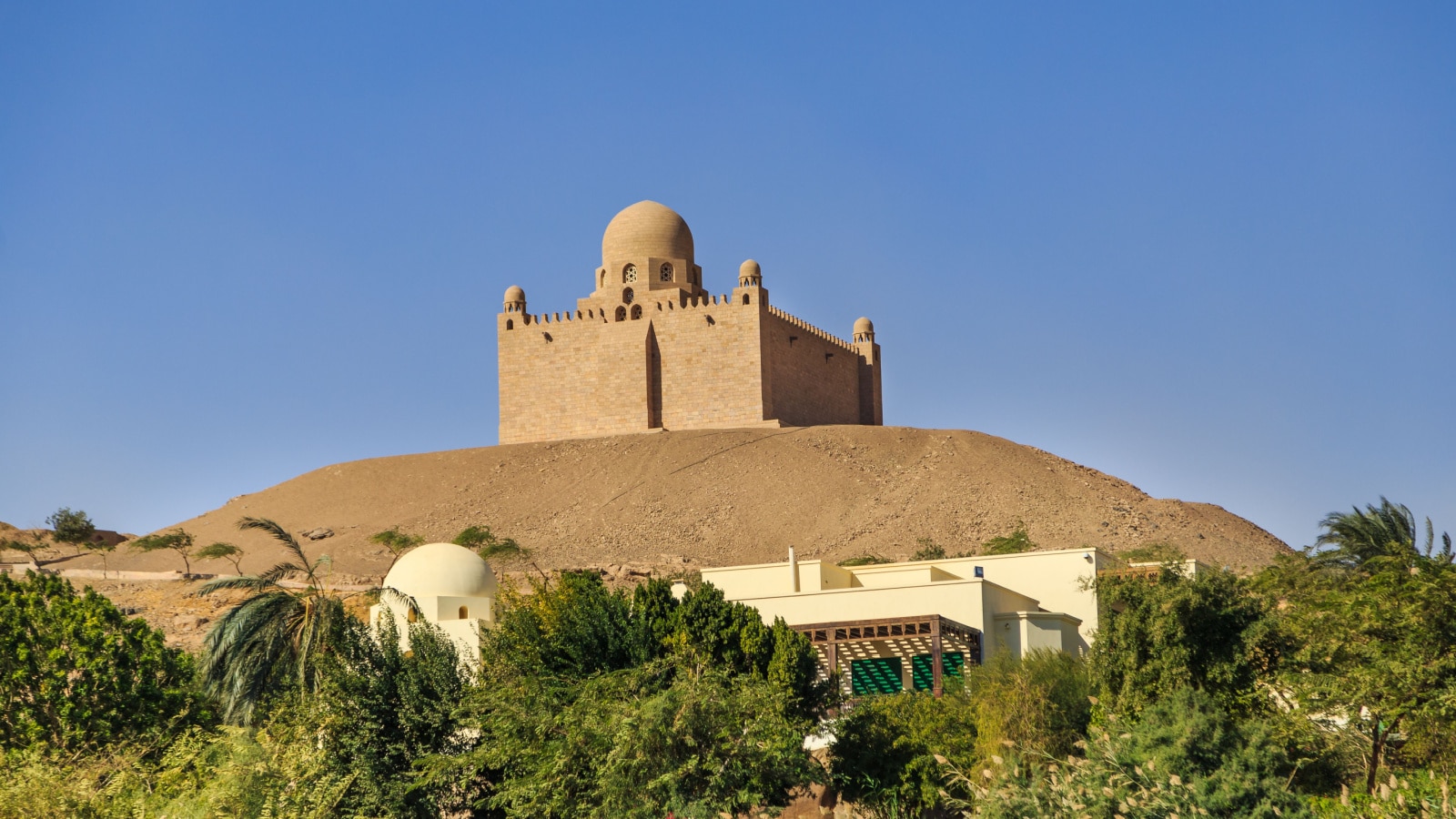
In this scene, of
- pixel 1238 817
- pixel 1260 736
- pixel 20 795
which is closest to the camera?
pixel 20 795

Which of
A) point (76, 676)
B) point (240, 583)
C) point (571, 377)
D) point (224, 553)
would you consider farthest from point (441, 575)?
point (571, 377)

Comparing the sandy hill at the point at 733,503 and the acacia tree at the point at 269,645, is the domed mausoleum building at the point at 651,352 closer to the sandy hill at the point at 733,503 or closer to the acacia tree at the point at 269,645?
the sandy hill at the point at 733,503

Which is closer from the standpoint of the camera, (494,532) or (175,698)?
(175,698)

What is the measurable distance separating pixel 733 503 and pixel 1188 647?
3247cm

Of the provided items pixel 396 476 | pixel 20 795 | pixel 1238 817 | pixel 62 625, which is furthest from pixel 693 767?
pixel 396 476

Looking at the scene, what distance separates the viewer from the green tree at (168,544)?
53.2m

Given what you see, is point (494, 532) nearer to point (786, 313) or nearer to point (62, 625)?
point (786, 313)

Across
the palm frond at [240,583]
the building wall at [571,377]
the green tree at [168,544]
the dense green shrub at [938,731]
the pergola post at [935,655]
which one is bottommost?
the dense green shrub at [938,731]

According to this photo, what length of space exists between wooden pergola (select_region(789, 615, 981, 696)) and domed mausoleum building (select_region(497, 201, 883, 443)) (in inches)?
1263

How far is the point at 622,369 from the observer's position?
5809 cm

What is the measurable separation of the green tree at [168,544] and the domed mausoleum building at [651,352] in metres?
11.8

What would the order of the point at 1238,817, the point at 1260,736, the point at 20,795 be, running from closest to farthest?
the point at 20,795 < the point at 1238,817 < the point at 1260,736

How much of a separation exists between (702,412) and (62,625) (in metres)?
36.1

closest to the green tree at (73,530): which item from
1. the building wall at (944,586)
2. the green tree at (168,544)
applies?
the green tree at (168,544)
